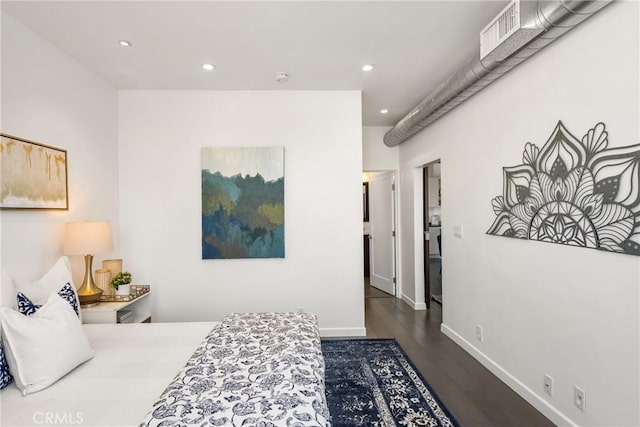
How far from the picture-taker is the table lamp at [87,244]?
2373 mm

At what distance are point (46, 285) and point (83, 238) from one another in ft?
1.50

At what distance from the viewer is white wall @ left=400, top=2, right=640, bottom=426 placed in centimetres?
152

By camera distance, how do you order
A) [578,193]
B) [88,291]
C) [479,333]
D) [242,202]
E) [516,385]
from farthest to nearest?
[242,202] → [479,333] → [88,291] → [516,385] → [578,193]

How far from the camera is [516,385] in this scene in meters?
2.30

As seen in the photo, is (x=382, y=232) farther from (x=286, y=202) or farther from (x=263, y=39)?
(x=263, y=39)

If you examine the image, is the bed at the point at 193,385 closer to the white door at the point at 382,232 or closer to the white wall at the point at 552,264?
the white wall at the point at 552,264

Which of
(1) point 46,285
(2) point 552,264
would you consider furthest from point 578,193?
(1) point 46,285

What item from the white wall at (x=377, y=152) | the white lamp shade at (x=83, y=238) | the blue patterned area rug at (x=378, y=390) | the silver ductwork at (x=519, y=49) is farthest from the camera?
the white wall at (x=377, y=152)

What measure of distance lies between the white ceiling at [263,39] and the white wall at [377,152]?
1.58 meters

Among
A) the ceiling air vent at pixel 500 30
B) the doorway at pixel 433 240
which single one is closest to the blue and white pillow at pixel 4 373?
the ceiling air vent at pixel 500 30

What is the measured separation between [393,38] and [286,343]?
2327 millimetres

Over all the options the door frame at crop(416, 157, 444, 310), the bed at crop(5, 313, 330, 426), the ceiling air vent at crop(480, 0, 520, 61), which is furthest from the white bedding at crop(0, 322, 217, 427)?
the door frame at crop(416, 157, 444, 310)

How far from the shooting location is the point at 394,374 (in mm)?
2555

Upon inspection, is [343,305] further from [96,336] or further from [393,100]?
[393,100]
